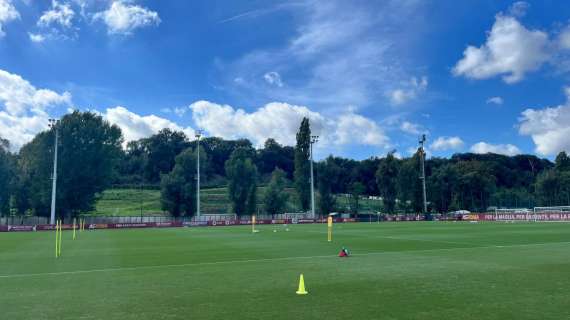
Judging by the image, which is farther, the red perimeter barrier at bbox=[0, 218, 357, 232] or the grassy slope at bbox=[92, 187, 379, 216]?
the grassy slope at bbox=[92, 187, 379, 216]

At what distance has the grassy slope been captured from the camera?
107750 mm

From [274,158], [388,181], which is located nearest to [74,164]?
[388,181]

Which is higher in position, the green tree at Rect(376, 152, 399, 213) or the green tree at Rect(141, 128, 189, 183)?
the green tree at Rect(141, 128, 189, 183)

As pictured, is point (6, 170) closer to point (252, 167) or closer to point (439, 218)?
point (252, 167)

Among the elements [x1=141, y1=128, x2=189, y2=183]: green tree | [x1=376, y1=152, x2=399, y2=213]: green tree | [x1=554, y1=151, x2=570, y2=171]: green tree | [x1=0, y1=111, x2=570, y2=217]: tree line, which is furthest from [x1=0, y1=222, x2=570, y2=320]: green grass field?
[x1=141, y1=128, x2=189, y2=183]: green tree

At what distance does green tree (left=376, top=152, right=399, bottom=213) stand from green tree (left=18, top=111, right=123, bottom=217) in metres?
59.3

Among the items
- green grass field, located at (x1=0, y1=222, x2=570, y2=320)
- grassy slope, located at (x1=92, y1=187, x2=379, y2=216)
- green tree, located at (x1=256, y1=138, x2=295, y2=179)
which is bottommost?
green grass field, located at (x1=0, y1=222, x2=570, y2=320)

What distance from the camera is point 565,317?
8102mm

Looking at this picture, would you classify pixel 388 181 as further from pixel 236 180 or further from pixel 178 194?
pixel 178 194

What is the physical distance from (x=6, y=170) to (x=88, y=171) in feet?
44.2

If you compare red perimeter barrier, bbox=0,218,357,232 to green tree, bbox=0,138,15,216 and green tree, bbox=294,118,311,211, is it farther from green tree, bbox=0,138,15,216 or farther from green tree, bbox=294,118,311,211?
green tree, bbox=0,138,15,216

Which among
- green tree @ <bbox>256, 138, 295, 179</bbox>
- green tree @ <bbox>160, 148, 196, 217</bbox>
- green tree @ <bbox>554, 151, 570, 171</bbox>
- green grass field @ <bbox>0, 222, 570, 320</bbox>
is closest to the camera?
green grass field @ <bbox>0, 222, 570, 320</bbox>

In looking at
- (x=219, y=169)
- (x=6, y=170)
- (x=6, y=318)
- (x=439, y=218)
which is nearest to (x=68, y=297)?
(x=6, y=318)

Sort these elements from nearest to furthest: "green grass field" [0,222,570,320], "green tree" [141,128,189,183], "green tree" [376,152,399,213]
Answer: "green grass field" [0,222,570,320], "green tree" [376,152,399,213], "green tree" [141,128,189,183]
